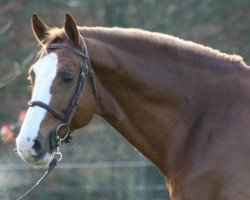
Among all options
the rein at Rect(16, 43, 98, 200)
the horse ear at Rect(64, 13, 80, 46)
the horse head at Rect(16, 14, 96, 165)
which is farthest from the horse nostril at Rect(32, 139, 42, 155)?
the horse ear at Rect(64, 13, 80, 46)

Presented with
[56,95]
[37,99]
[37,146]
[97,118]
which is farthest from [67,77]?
[97,118]

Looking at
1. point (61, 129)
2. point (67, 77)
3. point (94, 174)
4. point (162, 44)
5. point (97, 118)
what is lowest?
point (94, 174)

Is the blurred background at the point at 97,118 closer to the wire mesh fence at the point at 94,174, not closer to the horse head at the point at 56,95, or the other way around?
the wire mesh fence at the point at 94,174

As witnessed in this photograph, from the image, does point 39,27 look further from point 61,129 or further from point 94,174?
point 94,174

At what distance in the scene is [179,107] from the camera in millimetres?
4844

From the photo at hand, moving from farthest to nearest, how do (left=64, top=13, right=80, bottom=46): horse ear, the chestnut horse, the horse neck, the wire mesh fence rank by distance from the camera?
the wire mesh fence → the horse neck → (left=64, top=13, right=80, bottom=46): horse ear → the chestnut horse

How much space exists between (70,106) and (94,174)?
527 cm

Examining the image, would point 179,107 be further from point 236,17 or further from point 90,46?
point 236,17

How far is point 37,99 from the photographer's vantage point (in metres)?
4.54

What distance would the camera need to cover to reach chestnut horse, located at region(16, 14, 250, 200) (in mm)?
4562

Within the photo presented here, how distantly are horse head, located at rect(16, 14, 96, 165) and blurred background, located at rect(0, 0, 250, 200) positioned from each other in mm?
4818

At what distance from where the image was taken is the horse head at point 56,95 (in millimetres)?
4504

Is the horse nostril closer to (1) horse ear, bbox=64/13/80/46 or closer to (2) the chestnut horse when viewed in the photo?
(2) the chestnut horse

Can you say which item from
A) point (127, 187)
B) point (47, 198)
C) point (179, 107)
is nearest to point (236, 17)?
point (127, 187)
